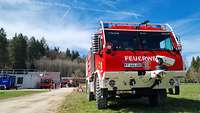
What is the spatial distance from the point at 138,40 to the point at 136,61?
101 cm

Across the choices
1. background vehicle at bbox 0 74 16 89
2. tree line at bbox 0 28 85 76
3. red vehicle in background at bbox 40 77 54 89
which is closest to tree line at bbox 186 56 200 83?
tree line at bbox 0 28 85 76

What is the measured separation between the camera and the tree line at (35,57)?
4097 inches

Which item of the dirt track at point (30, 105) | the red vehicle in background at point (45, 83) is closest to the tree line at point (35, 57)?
the red vehicle in background at point (45, 83)

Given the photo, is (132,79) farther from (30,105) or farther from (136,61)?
(30,105)

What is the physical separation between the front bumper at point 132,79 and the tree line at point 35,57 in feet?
276

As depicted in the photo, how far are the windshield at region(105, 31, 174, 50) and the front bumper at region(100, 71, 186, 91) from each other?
1.03 m

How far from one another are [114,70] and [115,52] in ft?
2.16

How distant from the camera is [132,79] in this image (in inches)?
455

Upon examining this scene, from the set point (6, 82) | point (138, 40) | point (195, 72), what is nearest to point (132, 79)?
point (138, 40)

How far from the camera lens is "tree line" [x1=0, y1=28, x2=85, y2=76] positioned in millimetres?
104062

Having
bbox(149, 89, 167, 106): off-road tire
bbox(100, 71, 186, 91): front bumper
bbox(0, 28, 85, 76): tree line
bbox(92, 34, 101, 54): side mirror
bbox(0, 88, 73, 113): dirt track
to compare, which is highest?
bbox(0, 28, 85, 76): tree line

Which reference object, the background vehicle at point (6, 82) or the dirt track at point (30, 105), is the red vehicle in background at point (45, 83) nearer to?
the background vehicle at point (6, 82)

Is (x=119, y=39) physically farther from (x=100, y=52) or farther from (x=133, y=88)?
(x=133, y=88)

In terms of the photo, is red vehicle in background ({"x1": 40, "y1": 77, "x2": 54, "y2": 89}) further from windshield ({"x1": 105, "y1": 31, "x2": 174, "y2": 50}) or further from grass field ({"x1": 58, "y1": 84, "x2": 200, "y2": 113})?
windshield ({"x1": 105, "y1": 31, "x2": 174, "y2": 50})
